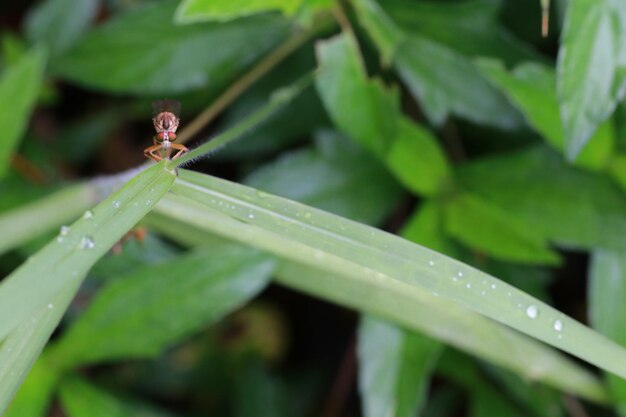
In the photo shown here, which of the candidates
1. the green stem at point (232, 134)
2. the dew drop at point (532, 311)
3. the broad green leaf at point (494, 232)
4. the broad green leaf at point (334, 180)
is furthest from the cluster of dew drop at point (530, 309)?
the broad green leaf at point (334, 180)

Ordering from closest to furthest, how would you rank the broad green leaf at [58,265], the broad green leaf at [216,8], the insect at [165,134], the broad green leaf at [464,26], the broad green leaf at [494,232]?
the broad green leaf at [58,265] → the insect at [165,134] → the broad green leaf at [216,8] → the broad green leaf at [494,232] → the broad green leaf at [464,26]

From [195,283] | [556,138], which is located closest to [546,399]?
[556,138]

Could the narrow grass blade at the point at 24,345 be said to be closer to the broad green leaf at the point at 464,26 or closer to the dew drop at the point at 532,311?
the dew drop at the point at 532,311

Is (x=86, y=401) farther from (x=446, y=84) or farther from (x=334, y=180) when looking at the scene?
(x=446, y=84)

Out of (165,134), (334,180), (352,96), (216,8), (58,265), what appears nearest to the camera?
(58,265)

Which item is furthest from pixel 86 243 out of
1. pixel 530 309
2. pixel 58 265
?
pixel 530 309

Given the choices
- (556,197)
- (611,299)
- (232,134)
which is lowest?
(611,299)
